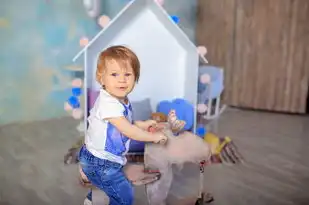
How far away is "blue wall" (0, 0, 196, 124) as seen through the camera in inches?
91.9

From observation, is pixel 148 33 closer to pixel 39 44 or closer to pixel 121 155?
pixel 39 44

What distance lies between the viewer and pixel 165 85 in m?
2.07

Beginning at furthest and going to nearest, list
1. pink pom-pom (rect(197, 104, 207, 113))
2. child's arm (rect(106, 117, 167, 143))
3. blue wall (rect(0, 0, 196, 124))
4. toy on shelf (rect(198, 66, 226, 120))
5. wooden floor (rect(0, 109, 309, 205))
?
toy on shelf (rect(198, 66, 226, 120))
blue wall (rect(0, 0, 196, 124))
pink pom-pom (rect(197, 104, 207, 113))
wooden floor (rect(0, 109, 309, 205))
child's arm (rect(106, 117, 167, 143))

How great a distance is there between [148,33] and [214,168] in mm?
697

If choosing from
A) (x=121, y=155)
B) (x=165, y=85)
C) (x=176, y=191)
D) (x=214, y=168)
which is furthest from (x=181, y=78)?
(x=121, y=155)

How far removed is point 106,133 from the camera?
3.68 feet

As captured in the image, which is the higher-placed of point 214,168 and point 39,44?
point 39,44

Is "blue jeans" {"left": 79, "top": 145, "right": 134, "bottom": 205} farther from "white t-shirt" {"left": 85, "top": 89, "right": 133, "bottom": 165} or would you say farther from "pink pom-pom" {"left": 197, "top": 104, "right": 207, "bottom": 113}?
"pink pom-pom" {"left": 197, "top": 104, "right": 207, "bottom": 113}

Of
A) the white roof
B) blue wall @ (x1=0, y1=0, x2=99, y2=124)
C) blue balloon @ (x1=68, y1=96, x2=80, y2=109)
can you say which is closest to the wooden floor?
blue wall @ (x1=0, y1=0, x2=99, y2=124)

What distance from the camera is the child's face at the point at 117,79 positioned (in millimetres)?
1097

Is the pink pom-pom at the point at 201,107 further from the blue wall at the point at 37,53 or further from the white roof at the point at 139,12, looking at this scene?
the blue wall at the point at 37,53

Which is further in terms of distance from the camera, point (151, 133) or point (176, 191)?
point (176, 191)

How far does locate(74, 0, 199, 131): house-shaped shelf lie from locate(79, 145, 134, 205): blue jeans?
2.57 feet

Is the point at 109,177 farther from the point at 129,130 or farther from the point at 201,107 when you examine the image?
the point at 201,107
